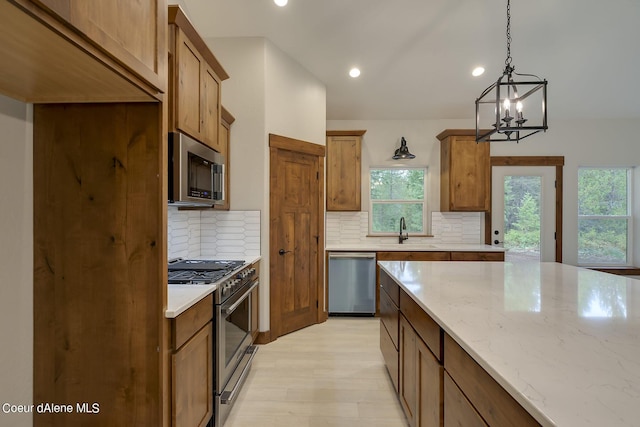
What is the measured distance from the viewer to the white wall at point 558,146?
447 cm

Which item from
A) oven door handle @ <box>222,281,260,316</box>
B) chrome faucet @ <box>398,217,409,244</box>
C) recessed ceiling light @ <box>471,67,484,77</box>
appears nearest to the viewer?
oven door handle @ <box>222,281,260,316</box>

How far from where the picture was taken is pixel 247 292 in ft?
7.73

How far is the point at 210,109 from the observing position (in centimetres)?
223

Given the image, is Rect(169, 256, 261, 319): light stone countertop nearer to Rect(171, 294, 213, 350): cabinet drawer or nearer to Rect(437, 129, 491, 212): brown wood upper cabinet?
Rect(171, 294, 213, 350): cabinet drawer

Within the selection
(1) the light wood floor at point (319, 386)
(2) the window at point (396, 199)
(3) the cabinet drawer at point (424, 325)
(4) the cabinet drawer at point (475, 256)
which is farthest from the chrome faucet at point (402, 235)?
(3) the cabinet drawer at point (424, 325)

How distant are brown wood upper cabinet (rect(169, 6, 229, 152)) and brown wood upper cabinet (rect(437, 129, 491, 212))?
3204 millimetres

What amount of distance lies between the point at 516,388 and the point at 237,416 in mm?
1847

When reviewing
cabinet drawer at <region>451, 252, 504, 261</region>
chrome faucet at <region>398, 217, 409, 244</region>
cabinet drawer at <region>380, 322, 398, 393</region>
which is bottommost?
cabinet drawer at <region>380, 322, 398, 393</region>

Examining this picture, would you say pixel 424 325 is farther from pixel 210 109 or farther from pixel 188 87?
pixel 210 109

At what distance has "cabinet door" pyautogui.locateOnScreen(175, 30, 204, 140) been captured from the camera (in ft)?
5.68

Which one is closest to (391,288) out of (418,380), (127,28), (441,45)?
(418,380)

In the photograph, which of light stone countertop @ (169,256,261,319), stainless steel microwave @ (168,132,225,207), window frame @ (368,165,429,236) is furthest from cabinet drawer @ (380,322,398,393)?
window frame @ (368,165,429,236)

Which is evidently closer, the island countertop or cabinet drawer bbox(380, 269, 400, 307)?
the island countertop

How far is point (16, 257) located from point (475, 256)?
4.21m
